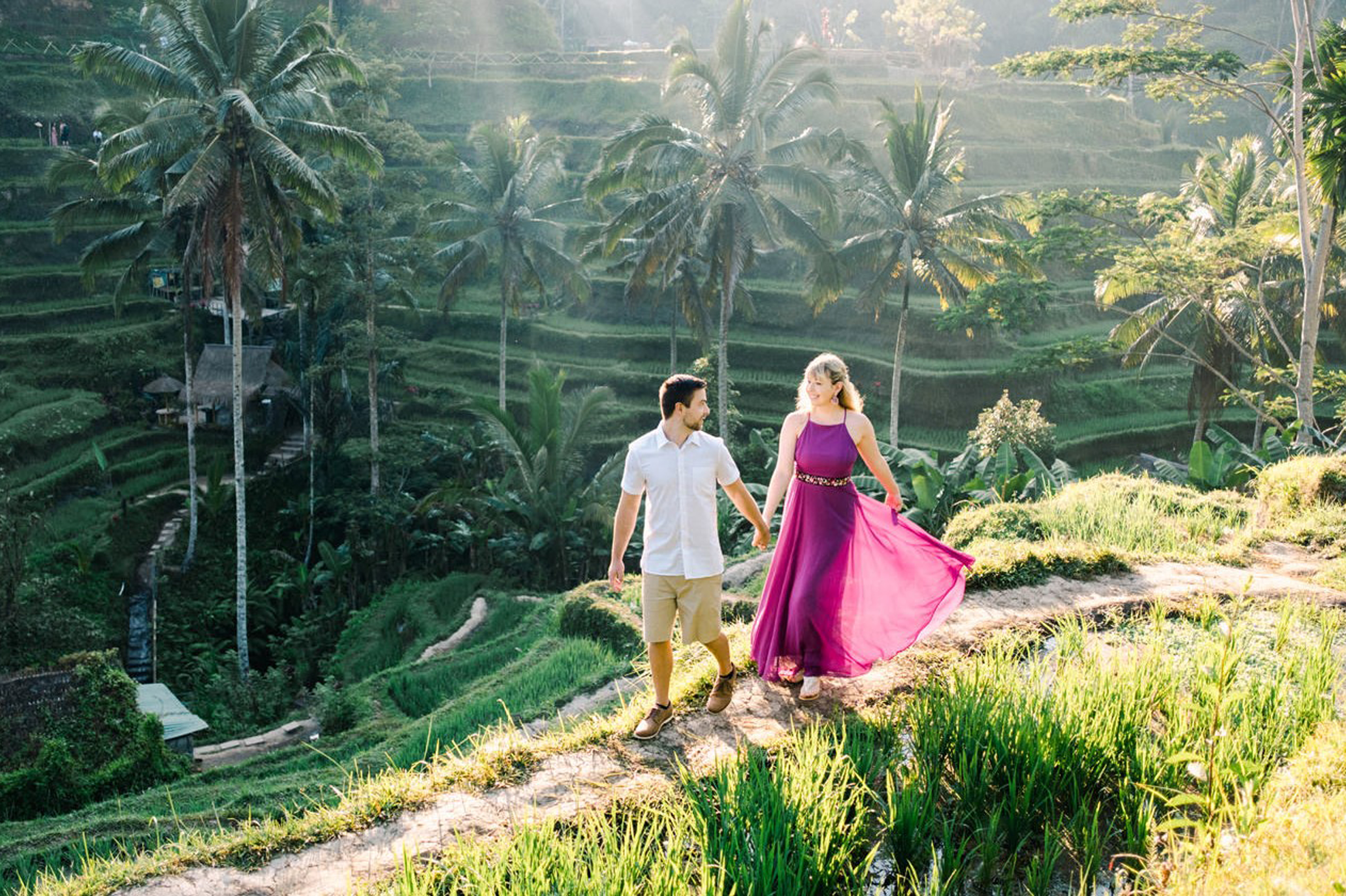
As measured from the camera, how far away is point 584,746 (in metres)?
4.49

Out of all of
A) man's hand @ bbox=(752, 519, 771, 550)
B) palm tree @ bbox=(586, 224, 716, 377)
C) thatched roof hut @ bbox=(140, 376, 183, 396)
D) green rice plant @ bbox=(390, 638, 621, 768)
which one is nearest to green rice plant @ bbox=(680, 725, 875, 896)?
man's hand @ bbox=(752, 519, 771, 550)

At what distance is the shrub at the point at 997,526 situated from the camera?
8.59 m

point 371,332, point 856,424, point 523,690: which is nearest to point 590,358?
point 371,332

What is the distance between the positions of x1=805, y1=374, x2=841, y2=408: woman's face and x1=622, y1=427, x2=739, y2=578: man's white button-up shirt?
0.62m

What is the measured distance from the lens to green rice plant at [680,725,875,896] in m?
3.20

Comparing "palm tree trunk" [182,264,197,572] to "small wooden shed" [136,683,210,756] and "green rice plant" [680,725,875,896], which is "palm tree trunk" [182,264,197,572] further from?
"green rice plant" [680,725,875,896]

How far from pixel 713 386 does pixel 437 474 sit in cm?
644

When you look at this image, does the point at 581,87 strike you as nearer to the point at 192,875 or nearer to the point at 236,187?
A: the point at 236,187

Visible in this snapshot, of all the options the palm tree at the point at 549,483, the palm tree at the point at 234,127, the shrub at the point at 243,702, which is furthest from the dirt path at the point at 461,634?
the palm tree at the point at 234,127

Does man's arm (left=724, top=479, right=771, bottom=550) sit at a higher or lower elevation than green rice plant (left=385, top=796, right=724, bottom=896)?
higher

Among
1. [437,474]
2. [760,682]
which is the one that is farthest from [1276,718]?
[437,474]

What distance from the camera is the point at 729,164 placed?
17.6 metres

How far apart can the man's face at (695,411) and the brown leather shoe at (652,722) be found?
1.26 metres

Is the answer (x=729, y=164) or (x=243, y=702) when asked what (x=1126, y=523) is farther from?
(x=243, y=702)
